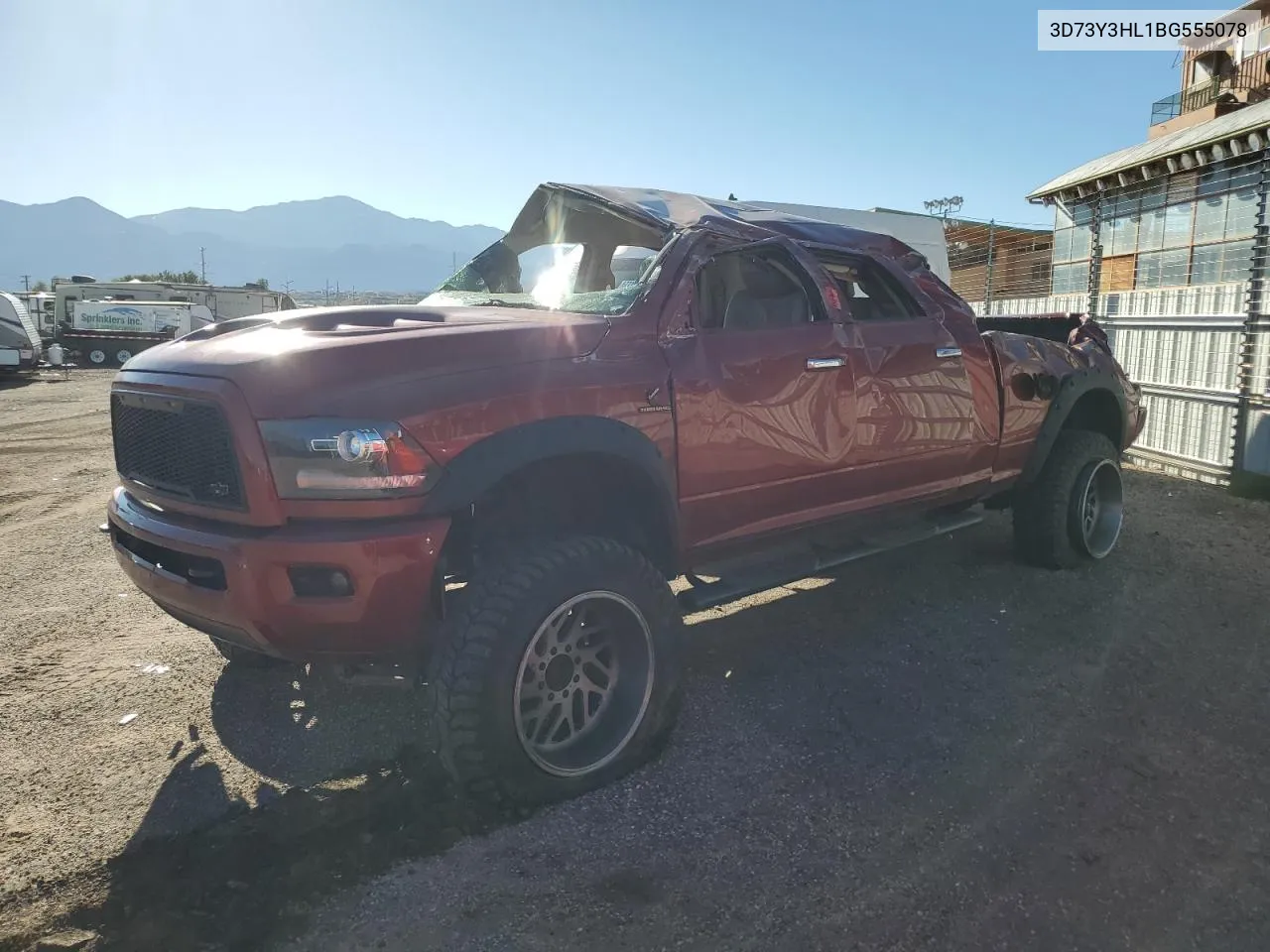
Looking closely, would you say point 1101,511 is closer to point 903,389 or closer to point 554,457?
point 903,389

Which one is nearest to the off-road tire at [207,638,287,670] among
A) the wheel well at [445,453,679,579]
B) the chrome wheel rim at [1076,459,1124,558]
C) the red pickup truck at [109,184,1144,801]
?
the red pickup truck at [109,184,1144,801]

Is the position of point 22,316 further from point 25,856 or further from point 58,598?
point 25,856

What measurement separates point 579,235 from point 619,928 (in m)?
3.34

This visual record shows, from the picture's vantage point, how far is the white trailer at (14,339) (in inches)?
849

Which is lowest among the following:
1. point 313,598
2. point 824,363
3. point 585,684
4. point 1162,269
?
point 585,684

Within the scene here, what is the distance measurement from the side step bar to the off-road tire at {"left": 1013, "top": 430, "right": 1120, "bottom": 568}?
72 cm

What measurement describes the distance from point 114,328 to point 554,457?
104ft

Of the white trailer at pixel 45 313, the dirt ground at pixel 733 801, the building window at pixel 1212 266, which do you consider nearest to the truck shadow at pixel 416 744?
the dirt ground at pixel 733 801

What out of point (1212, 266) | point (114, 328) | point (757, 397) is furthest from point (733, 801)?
point (114, 328)

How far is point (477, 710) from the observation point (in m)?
2.65

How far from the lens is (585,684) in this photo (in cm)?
308

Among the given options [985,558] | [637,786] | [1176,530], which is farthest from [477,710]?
[1176,530]

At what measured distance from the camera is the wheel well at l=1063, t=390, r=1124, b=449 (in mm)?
5652

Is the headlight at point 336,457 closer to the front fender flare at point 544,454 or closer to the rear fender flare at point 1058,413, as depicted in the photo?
the front fender flare at point 544,454
